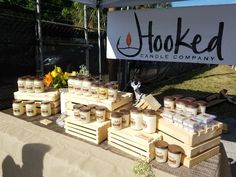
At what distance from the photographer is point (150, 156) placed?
4.48ft

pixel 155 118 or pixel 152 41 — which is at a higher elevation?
pixel 152 41

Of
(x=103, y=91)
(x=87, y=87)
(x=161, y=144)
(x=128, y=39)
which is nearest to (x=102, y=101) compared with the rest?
(x=103, y=91)

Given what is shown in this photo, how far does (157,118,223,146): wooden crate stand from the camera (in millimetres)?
1296

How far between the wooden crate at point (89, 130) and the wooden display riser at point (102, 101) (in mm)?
148

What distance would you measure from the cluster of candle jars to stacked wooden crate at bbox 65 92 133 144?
0.10 ft

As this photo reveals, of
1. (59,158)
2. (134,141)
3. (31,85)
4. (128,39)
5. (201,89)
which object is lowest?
(201,89)

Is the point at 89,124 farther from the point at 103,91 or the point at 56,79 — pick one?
the point at 56,79

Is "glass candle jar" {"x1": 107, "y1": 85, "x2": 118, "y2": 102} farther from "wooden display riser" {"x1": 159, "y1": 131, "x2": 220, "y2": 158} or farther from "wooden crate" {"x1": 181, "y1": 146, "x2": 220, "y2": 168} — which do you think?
"wooden crate" {"x1": 181, "y1": 146, "x2": 220, "y2": 168}

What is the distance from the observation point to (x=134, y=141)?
1.42m

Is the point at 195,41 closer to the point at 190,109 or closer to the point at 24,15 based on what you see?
the point at 190,109

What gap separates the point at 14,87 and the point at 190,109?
91.6 inches

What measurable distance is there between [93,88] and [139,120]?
0.49 m

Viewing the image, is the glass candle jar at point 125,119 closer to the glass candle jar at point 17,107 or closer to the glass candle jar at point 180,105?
the glass candle jar at point 180,105

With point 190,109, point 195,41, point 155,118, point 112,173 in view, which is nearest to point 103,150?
point 112,173
